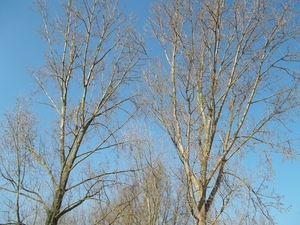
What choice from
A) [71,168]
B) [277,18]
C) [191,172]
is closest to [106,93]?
[71,168]

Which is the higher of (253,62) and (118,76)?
(118,76)

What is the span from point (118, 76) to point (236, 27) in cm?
348

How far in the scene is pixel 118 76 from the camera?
32.6 ft

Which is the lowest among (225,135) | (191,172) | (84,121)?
Result: (191,172)

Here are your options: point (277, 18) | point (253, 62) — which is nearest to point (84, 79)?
point (253, 62)

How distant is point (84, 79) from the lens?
31.3 ft

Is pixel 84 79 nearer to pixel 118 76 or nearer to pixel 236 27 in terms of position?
pixel 118 76

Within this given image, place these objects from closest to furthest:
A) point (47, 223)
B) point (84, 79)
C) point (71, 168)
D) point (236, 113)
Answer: point (47, 223) < point (71, 168) < point (236, 113) < point (84, 79)

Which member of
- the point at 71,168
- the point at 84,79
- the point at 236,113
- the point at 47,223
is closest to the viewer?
the point at 47,223

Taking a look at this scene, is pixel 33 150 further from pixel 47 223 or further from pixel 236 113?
pixel 236 113

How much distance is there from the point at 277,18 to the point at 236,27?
1.04m

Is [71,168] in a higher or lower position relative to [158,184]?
lower

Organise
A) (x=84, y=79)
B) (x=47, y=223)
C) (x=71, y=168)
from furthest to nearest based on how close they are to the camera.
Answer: (x=84, y=79), (x=71, y=168), (x=47, y=223)

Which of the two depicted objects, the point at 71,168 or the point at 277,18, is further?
the point at 277,18
